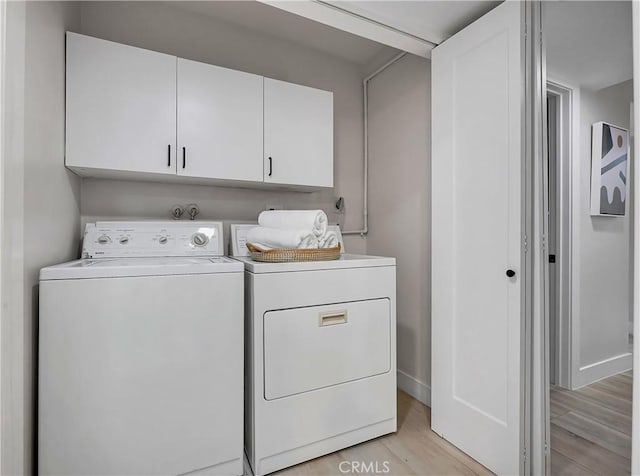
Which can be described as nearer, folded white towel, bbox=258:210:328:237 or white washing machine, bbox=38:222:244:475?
white washing machine, bbox=38:222:244:475

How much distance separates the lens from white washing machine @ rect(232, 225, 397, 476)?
4.85 ft

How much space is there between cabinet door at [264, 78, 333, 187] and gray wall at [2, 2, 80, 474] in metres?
0.96

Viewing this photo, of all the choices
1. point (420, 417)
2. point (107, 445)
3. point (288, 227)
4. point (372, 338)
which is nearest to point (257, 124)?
point (288, 227)

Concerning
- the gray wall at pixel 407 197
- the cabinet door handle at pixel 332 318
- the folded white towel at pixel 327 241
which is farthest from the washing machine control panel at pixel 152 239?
the gray wall at pixel 407 197

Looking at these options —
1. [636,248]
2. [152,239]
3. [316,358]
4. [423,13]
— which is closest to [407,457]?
[316,358]

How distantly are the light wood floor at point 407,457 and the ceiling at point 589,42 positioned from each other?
161 cm

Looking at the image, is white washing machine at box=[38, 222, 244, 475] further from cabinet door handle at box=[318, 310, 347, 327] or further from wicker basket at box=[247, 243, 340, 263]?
cabinet door handle at box=[318, 310, 347, 327]

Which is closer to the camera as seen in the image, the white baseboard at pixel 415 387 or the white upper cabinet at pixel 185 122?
the white upper cabinet at pixel 185 122

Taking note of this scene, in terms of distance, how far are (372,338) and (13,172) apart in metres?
1.52

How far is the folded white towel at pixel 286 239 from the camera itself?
63.1 inches

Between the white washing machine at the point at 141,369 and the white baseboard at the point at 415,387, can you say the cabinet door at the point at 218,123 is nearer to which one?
the white washing machine at the point at 141,369

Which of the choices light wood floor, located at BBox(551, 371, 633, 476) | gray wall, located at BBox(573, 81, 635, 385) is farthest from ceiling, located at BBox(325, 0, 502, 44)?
light wood floor, located at BBox(551, 371, 633, 476)

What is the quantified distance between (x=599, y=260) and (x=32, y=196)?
198 centimetres

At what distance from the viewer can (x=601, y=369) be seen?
1237mm
